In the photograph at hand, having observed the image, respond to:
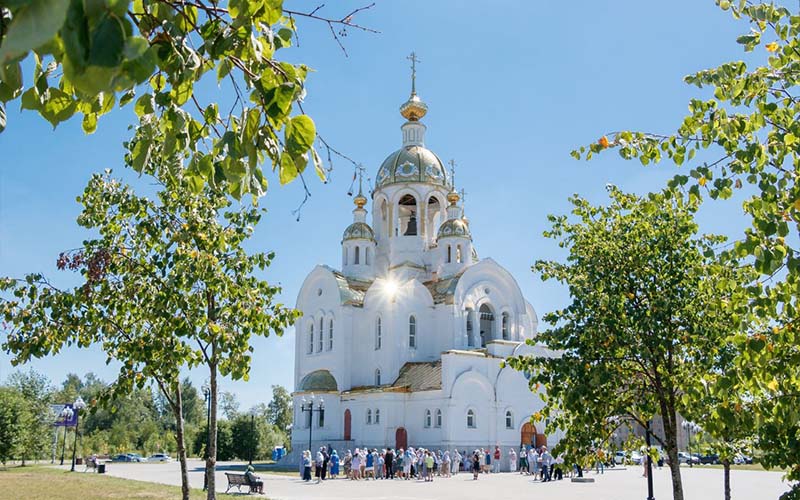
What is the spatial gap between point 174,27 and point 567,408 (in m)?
7.97

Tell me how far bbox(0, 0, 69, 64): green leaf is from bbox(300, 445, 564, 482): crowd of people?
29.8 m

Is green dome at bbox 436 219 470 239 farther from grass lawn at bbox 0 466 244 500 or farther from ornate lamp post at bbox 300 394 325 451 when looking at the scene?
grass lawn at bbox 0 466 244 500

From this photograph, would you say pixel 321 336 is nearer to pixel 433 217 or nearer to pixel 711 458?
pixel 433 217

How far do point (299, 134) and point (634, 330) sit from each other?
331 inches

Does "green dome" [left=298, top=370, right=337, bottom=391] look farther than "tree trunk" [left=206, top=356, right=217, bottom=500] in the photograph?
Yes

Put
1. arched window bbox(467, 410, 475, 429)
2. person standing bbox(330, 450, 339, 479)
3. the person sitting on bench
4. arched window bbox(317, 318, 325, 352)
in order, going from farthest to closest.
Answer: arched window bbox(317, 318, 325, 352)
arched window bbox(467, 410, 475, 429)
person standing bbox(330, 450, 339, 479)
the person sitting on bench

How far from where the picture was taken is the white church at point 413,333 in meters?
37.9

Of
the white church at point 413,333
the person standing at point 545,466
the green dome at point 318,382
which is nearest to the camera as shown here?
the person standing at point 545,466

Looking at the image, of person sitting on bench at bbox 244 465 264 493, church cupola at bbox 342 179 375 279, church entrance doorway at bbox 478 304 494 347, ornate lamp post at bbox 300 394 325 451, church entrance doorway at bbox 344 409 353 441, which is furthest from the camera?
church cupola at bbox 342 179 375 279

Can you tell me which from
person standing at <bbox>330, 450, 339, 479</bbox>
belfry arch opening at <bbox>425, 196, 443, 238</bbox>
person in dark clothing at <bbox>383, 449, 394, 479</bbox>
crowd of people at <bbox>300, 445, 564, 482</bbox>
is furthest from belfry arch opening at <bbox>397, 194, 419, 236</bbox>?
person standing at <bbox>330, 450, 339, 479</bbox>

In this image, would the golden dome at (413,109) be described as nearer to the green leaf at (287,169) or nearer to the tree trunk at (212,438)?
the tree trunk at (212,438)

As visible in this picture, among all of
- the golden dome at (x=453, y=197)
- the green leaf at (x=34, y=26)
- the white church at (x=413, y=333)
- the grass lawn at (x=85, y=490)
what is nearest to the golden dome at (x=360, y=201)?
the white church at (x=413, y=333)

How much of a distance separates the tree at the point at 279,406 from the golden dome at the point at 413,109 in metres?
40.4

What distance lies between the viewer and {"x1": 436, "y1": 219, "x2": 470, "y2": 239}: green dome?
144 ft
